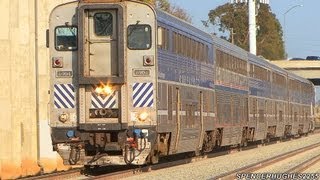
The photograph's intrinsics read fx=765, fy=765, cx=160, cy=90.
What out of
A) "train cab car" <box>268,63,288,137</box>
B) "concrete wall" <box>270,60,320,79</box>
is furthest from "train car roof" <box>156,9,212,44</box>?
"concrete wall" <box>270,60,320,79</box>

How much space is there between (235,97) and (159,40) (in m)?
11.0

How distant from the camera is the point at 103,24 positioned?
17.5m

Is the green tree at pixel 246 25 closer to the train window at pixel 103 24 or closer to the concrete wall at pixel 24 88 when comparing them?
the concrete wall at pixel 24 88

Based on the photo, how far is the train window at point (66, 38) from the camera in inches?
701

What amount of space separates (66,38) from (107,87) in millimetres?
1718

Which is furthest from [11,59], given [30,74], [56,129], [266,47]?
[266,47]

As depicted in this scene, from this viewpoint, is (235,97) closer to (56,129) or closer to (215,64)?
(215,64)

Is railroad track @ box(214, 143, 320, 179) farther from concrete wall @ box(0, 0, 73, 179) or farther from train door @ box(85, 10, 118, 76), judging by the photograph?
concrete wall @ box(0, 0, 73, 179)

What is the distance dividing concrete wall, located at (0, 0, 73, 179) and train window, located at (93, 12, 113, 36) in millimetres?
8280

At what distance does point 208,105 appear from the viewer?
23484 millimetres

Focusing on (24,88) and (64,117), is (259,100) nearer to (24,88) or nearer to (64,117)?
(24,88)

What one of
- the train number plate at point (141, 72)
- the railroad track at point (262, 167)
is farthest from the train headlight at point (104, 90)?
the railroad track at point (262, 167)

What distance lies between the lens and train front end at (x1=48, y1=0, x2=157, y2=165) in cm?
1720

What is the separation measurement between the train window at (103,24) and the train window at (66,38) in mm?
583
